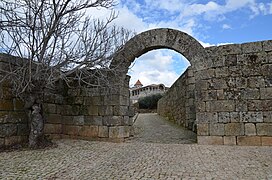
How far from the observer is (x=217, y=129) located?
6391 millimetres

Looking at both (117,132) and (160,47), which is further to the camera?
(160,47)

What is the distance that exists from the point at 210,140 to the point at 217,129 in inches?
14.1

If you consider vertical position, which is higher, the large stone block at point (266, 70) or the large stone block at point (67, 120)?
the large stone block at point (266, 70)

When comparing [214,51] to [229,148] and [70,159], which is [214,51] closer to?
[229,148]

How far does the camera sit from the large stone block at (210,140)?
6348mm

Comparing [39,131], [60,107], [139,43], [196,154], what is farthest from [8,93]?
[196,154]

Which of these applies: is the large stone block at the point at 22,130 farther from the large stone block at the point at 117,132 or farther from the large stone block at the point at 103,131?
the large stone block at the point at 117,132

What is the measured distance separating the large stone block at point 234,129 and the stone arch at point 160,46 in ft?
5.89

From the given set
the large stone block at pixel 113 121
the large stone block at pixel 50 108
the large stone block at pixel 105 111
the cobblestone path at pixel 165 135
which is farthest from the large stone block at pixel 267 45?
the large stone block at pixel 50 108

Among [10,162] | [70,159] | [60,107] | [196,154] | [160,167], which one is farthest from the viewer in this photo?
[60,107]

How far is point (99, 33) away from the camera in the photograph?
635cm

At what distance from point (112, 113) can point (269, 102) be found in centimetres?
433

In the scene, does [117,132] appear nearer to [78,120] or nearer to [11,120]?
[78,120]

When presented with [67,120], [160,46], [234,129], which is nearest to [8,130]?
[67,120]
